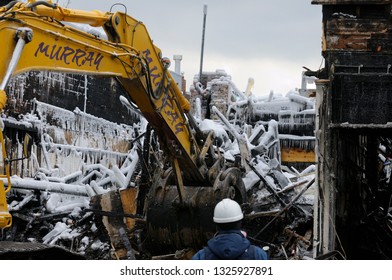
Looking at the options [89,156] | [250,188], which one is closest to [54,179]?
[89,156]

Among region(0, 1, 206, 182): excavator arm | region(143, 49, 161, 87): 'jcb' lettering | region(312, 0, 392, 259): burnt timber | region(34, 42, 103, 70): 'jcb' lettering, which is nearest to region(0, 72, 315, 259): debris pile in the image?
region(312, 0, 392, 259): burnt timber

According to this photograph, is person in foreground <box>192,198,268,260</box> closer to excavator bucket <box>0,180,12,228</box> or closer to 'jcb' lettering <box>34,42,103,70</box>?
excavator bucket <box>0,180,12,228</box>

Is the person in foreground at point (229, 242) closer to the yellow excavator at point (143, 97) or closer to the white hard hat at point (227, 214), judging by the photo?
the white hard hat at point (227, 214)

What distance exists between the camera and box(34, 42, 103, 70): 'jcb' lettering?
7.10 meters

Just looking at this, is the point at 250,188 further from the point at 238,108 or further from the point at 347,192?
the point at 238,108

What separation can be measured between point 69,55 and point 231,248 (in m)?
4.12

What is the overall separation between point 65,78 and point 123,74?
7657 mm

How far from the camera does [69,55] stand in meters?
7.63

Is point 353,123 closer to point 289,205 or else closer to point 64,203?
point 289,205

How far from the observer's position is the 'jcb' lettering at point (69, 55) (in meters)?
7.10

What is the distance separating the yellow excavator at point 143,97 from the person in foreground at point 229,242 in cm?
239

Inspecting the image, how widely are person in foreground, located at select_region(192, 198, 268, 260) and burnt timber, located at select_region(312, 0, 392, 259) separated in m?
5.24

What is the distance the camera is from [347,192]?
38.1 feet

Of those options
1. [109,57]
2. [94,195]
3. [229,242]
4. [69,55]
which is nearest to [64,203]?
[94,195]
